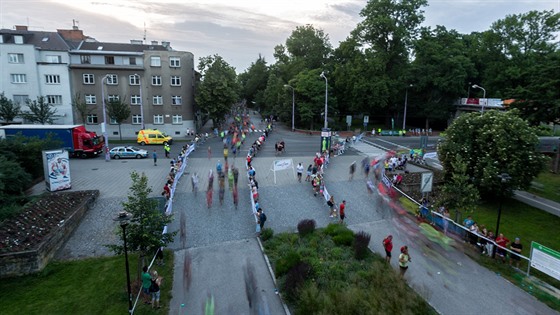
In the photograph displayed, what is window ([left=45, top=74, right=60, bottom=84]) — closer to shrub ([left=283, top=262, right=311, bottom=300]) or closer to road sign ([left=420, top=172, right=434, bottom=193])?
shrub ([left=283, top=262, right=311, bottom=300])

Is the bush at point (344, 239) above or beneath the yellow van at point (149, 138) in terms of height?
beneath

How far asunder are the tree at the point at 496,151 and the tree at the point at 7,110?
150 feet

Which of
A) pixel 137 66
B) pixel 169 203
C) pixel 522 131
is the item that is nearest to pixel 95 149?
pixel 137 66

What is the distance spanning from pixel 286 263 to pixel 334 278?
69.1 inches

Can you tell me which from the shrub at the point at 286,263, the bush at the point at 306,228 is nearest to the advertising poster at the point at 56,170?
the bush at the point at 306,228

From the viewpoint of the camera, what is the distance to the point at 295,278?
447 inches

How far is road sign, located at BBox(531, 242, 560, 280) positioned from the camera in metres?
11.6

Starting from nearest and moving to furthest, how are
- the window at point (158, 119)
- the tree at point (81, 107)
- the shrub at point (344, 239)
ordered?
the shrub at point (344, 239) → the tree at point (81, 107) → the window at point (158, 119)

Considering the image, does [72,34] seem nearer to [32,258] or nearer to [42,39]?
[42,39]

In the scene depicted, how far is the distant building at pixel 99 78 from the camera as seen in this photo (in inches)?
1703

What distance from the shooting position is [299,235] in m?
15.7

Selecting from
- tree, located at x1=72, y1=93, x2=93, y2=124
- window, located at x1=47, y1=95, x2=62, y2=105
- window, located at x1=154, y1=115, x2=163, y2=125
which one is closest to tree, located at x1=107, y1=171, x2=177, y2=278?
tree, located at x1=72, y1=93, x2=93, y2=124

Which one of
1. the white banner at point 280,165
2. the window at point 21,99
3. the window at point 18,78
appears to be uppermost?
the window at point 18,78

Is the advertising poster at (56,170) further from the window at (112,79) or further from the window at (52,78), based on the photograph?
the window at (52,78)
